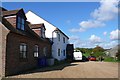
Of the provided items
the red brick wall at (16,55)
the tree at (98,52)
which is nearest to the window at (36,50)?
the red brick wall at (16,55)

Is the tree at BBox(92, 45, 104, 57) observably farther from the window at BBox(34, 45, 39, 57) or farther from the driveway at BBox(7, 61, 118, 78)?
the driveway at BBox(7, 61, 118, 78)

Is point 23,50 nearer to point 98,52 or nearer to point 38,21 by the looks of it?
point 38,21

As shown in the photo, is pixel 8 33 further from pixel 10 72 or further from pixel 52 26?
pixel 52 26

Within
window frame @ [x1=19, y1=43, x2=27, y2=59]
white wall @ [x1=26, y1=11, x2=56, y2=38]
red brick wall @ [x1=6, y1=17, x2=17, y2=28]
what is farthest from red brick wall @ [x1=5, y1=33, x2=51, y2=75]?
white wall @ [x1=26, y1=11, x2=56, y2=38]

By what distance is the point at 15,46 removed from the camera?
60.2 feet

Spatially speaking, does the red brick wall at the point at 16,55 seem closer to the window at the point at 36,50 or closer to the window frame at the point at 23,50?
the window frame at the point at 23,50

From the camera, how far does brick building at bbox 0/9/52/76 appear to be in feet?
54.7

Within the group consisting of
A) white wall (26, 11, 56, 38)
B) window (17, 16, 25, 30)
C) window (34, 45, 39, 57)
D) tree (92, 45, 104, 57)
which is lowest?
tree (92, 45, 104, 57)

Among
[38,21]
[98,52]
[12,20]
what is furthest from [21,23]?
[98,52]

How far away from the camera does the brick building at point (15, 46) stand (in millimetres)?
16672

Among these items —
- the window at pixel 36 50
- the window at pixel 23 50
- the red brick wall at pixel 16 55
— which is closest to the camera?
the red brick wall at pixel 16 55

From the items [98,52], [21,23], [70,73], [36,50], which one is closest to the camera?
[70,73]

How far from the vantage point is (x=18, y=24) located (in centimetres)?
2112

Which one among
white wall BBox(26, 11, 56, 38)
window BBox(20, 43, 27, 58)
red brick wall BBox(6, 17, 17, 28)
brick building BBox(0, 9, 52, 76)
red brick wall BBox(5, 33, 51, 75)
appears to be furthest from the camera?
white wall BBox(26, 11, 56, 38)
